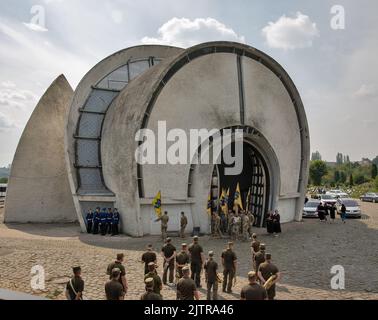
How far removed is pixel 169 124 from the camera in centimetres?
1700

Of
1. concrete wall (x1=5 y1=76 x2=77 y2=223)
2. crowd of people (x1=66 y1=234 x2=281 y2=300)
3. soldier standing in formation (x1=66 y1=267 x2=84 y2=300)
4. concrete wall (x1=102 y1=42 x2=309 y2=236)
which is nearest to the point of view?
crowd of people (x1=66 y1=234 x2=281 y2=300)

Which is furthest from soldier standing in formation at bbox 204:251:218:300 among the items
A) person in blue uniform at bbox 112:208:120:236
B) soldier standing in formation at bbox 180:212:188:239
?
person in blue uniform at bbox 112:208:120:236

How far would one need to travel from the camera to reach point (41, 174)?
21.9 metres

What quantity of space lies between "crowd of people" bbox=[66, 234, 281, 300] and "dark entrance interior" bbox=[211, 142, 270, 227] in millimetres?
9795

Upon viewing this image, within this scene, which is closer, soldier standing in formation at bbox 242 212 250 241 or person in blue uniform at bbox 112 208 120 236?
soldier standing in formation at bbox 242 212 250 241

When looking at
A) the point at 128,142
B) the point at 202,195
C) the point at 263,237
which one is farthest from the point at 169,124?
the point at 263,237

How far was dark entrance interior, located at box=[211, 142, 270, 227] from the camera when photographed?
65.0ft

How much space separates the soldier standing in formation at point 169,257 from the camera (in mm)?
9289

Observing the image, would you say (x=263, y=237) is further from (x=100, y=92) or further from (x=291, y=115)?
(x=100, y=92)

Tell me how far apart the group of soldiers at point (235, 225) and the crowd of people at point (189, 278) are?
6.17m

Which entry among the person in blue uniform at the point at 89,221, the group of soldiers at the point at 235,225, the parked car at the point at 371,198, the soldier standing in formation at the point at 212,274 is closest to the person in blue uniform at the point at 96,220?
the person in blue uniform at the point at 89,221

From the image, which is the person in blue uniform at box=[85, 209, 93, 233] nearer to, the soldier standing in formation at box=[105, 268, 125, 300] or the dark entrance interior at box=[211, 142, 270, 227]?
the dark entrance interior at box=[211, 142, 270, 227]

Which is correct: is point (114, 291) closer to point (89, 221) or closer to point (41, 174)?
point (89, 221)

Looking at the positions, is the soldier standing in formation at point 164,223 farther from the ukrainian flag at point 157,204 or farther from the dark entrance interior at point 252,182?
A: the dark entrance interior at point 252,182
